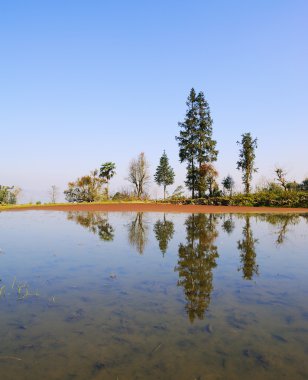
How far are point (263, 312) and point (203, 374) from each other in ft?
6.38

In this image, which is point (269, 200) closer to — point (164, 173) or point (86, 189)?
point (86, 189)

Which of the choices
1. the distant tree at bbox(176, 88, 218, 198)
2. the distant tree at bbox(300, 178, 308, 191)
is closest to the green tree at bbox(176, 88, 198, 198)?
the distant tree at bbox(176, 88, 218, 198)

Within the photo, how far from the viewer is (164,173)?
76875 millimetres

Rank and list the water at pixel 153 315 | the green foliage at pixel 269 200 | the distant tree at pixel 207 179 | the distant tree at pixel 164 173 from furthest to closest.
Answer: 1. the distant tree at pixel 164 173
2. the distant tree at pixel 207 179
3. the green foliage at pixel 269 200
4. the water at pixel 153 315

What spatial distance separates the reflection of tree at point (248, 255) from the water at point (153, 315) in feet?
0.18

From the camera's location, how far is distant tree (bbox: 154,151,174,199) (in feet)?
252

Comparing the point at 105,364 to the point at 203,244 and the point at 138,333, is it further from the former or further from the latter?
the point at 203,244

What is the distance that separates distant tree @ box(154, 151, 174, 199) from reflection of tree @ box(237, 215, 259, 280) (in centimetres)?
6360

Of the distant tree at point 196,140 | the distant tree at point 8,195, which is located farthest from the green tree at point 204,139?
the distant tree at point 8,195

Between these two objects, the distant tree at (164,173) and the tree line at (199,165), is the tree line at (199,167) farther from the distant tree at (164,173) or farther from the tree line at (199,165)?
the distant tree at (164,173)

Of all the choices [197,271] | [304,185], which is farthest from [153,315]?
[304,185]

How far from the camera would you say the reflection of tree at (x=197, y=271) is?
4.96m

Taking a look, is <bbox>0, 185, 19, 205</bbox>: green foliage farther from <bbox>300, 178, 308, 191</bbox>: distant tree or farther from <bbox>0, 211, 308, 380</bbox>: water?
<bbox>300, 178, 308, 191</bbox>: distant tree

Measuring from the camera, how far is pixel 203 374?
10.1 feet
